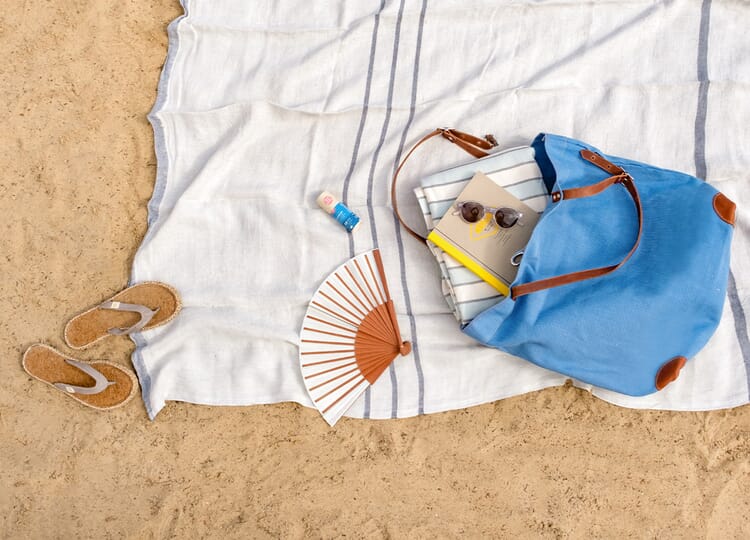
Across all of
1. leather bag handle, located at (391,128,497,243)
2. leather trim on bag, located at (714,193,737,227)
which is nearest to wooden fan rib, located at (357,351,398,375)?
leather bag handle, located at (391,128,497,243)

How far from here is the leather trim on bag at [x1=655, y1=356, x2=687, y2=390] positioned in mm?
1470

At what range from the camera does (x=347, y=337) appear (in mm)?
1669

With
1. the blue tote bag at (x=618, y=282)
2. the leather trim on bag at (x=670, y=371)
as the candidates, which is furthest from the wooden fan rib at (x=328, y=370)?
the leather trim on bag at (x=670, y=371)

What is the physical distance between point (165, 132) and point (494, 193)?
3.39 feet

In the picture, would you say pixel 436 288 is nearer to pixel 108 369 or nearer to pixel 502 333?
pixel 502 333

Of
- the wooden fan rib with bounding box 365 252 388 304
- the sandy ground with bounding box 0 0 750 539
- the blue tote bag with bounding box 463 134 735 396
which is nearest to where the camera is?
the blue tote bag with bounding box 463 134 735 396

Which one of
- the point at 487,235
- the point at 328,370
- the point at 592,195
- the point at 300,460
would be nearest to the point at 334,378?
the point at 328,370

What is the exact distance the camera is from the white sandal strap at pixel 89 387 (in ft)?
5.47

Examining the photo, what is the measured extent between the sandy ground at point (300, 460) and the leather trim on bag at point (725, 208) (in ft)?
1.76

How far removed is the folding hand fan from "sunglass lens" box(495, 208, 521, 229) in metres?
0.36

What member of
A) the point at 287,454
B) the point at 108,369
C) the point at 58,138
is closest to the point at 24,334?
the point at 108,369

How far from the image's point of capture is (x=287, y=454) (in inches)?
65.1

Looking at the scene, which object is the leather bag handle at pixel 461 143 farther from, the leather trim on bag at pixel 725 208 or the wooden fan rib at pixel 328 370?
the leather trim on bag at pixel 725 208

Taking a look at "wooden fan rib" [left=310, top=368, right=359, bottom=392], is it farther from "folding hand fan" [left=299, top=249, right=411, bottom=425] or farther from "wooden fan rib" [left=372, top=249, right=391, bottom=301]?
"wooden fan rib" [left=372, top=249, right=391, bottom=301]
